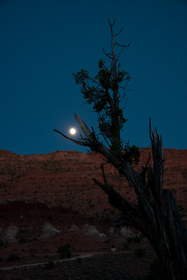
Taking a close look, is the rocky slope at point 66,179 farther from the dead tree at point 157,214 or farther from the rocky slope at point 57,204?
the dead tree at point 157,214

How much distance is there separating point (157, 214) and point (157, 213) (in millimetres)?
20

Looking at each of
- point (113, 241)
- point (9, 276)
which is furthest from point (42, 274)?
point (113, 241)

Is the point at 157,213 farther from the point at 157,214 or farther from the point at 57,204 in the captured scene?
the point at 57,204

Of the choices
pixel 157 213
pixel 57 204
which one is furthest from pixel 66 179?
pixel 157 213

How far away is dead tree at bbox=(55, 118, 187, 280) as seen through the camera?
5742 millimetres

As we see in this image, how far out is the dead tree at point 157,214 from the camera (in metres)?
5.74

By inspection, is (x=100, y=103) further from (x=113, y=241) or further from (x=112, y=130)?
(x=113, y=241)

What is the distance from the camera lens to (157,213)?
20.0 feet

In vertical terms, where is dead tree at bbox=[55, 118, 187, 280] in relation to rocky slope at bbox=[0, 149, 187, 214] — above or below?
below

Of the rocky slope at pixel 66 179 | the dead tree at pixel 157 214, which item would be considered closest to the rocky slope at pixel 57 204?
the rocky slope at pixel 66 179

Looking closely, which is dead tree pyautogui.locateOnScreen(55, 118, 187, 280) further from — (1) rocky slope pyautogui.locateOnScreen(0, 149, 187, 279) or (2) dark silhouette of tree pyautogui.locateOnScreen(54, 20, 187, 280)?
(1) rocky slope pyautogui.locateOnScreen(0, 149, 187, 279)

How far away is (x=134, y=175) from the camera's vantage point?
6574mm

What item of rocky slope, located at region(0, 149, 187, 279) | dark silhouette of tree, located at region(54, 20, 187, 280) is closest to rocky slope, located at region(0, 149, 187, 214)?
rocky slope, located at region(0, 149, 187, 279)

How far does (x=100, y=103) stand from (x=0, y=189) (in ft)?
98.4
